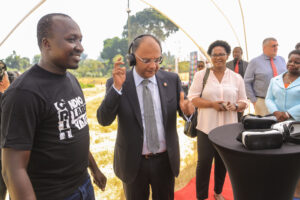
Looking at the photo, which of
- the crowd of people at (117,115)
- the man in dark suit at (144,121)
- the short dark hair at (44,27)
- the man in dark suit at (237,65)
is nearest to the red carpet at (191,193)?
the crowd of people at (117,115)

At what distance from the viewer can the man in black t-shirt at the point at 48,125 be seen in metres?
1.00

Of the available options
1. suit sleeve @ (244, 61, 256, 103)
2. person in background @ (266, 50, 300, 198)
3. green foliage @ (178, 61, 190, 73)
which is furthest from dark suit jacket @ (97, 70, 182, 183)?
green foliage @ (178, 61, 190, 73)

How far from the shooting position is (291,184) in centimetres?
139

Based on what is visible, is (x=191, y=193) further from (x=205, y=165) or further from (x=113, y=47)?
(x=113, y=47)

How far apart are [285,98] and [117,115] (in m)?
2.17

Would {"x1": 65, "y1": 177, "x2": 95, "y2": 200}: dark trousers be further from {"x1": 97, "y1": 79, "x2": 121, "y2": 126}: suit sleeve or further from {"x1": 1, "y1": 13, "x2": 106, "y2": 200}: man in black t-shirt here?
{"x1": 97, "y1": 79, "x2": 121, "y2": 126}: suit sleeve

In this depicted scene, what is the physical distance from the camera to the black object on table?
1216mm

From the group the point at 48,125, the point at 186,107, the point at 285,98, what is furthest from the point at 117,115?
the point at 285,98

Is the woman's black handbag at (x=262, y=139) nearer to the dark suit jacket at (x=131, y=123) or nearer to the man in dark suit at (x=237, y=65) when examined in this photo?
the dark suit jacket at (x=131, y=123)

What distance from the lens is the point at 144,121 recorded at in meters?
1.72

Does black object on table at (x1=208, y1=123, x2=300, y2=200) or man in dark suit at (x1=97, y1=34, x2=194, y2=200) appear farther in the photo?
man in dark suit at (x1=97, y1=34, x2=194, y2=200)

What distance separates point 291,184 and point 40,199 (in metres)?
1.60

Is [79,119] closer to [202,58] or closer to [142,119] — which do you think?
[142,119]

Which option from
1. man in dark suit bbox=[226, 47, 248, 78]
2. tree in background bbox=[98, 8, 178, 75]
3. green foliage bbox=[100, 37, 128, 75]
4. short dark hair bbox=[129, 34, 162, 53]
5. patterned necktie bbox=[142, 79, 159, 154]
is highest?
tree in background bbox=[98, 8, 178, 75]
